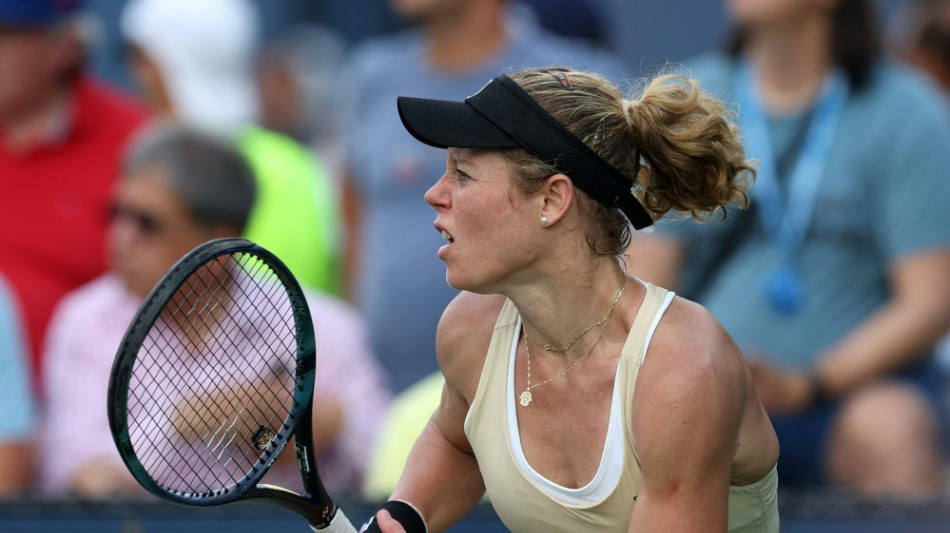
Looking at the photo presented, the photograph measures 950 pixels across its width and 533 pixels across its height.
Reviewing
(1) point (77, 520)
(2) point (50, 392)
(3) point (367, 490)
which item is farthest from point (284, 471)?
(2) point (50, 392)

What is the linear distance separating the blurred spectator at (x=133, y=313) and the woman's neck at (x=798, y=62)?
1.53 meters

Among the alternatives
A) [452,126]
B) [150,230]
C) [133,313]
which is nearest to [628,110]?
[452,126]

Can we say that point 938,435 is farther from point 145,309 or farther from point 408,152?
point 145,309

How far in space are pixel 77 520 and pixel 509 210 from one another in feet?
6.58

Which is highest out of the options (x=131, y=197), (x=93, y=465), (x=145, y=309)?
(x=145, y=309)

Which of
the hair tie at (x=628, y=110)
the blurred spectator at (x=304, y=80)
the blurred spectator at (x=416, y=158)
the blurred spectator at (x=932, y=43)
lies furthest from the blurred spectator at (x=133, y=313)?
the blurred spectator at (x=304, y=80)

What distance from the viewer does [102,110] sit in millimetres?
5398

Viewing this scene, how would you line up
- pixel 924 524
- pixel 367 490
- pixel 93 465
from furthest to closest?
pixel 93 465 → pixel 367 490 → pixel 924 524

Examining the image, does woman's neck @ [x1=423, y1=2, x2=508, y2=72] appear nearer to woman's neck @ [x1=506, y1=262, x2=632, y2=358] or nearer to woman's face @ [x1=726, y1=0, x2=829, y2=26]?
woman's face @ [x1=726, y1=0, x2=829, y2=26]

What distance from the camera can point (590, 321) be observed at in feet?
8.16

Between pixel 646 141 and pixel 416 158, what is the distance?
263 cm

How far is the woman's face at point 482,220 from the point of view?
2.39 meters

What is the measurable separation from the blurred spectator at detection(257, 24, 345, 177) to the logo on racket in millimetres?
5338

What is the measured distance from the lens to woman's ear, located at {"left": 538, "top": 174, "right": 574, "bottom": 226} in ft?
7.83
